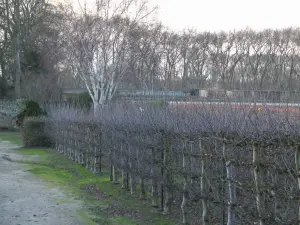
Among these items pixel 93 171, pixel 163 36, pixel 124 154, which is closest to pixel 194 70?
pixel 163 36

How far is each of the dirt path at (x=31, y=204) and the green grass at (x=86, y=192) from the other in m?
0.30

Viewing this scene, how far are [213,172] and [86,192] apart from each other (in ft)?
17.6

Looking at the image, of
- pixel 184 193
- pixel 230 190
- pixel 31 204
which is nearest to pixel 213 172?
pixel 230 190

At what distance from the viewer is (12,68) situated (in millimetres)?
46594

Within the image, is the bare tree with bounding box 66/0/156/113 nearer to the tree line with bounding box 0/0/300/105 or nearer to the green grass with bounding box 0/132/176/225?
the tree line with bounding box 0/0/300/105

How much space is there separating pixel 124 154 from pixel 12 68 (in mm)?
37464

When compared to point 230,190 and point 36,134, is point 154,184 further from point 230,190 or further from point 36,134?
point 36,134

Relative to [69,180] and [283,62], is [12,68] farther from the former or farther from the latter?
[69,180]

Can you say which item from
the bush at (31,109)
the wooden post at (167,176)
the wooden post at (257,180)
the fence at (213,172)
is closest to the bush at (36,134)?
the bush at (31,109)

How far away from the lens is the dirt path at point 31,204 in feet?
29.7

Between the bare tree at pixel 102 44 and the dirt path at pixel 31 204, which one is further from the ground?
the bare tree at pixel 102 44

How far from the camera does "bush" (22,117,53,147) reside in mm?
Result: 25688

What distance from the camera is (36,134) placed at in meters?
25.9

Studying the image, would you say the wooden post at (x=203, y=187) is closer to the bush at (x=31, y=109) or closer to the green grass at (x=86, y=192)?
the green grass at (x=86, y=192)
